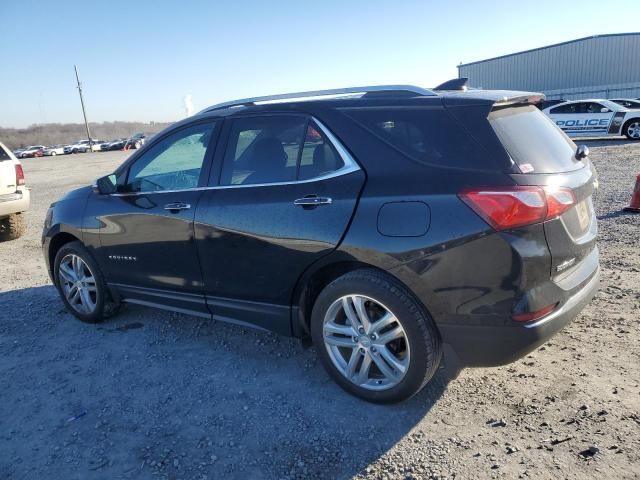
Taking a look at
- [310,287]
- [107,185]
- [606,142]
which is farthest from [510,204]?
[606,142]

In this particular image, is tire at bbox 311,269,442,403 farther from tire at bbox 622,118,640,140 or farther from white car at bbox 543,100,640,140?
tire at bbox 622,118,640,140

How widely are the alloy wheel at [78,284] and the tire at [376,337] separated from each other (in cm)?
236

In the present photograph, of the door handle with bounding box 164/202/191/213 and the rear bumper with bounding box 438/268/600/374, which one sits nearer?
the rear bumper with bounding box 438/268/600/374

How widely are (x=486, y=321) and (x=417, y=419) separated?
2.37 feet

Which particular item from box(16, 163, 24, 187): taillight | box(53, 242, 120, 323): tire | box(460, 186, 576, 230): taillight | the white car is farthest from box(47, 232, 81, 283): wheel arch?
the white car

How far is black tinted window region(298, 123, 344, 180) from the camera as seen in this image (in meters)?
3.09

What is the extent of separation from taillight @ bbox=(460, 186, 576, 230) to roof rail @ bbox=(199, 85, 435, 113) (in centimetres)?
75

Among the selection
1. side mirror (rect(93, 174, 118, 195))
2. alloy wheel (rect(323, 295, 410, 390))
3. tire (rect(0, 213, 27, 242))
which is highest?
side mirror (rect(93, 174, 118, 195))

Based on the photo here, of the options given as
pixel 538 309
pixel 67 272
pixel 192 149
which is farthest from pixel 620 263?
pixel 67 272

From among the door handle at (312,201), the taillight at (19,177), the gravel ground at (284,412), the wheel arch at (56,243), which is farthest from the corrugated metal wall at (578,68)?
the door handle at (312,201)

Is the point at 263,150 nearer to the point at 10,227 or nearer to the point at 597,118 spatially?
the point at 10,227

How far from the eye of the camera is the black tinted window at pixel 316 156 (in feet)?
10.1

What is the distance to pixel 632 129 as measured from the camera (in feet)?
59.1

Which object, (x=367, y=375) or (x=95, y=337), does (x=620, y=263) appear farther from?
(x=95, y=337)
